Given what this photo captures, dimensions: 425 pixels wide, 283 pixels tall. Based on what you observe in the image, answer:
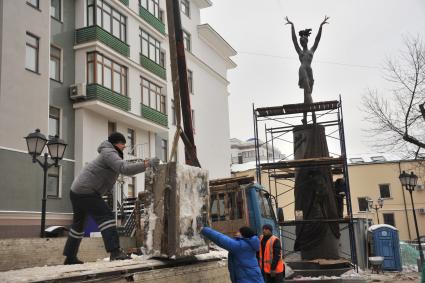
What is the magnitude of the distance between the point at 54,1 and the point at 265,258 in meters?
19.4

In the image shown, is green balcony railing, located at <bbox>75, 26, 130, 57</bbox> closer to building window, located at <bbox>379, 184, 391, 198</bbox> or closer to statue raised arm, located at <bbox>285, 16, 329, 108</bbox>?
statue raised arm, located at <bbox>285, 16, 329, 108</bbox>

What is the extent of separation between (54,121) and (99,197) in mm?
18707

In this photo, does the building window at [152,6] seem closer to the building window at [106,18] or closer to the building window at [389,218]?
the building window at [106,18]

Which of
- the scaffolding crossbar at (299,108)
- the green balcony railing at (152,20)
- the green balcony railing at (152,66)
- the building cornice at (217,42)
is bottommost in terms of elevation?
the scaffolding crossbar at (299,108)

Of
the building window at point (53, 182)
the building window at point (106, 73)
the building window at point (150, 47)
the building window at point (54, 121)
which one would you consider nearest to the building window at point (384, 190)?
the building window at point (150, 47)

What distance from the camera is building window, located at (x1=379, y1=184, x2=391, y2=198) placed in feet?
156

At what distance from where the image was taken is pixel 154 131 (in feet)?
97.8

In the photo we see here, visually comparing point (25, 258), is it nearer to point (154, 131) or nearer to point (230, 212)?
point (230, 212)

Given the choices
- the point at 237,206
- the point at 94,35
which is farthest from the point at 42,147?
the point at 94,35

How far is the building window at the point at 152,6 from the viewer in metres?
30.1

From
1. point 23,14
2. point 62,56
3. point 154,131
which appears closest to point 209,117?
point 154,131

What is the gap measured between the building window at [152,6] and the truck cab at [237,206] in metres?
21.1

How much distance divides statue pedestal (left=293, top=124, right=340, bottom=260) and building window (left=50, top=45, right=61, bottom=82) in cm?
1337

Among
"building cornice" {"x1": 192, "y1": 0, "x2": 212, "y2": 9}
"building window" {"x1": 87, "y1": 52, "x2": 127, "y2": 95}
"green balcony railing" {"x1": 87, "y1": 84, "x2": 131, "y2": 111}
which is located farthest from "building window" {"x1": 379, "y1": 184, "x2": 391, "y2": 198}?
"building window" {"x1": 87, "y1": 52, "x2": 127, "y2": 95}
